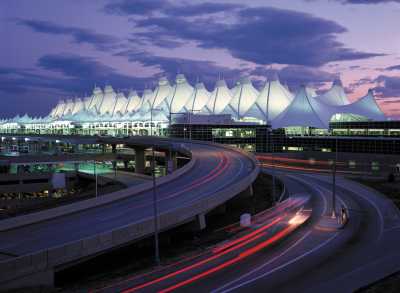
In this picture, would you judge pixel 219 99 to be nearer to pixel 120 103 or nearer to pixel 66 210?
pixel 120 103

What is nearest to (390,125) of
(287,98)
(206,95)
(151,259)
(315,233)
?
(287,98)

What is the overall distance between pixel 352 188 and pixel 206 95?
296 feet

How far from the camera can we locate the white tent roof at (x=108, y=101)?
187 metres

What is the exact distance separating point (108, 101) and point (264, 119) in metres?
102

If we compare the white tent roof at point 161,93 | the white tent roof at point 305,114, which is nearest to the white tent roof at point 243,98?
the white tent roof at point 305,114

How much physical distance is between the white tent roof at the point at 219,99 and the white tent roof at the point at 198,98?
13.2ft

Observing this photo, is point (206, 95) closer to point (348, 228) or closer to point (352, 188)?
point (352, 188)

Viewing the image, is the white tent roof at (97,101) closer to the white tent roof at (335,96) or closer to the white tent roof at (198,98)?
the white tent roof at (198,98)

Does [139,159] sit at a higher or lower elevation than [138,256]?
higher

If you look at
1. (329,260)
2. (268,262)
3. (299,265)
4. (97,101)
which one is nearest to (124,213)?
(268,262)

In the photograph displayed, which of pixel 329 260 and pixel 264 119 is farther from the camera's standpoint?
pixel 264 119

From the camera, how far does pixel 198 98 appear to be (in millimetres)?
134500

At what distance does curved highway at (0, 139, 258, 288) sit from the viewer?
2133 cm

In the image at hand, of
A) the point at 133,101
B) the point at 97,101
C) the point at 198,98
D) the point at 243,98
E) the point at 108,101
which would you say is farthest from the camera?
the point at 97,101
